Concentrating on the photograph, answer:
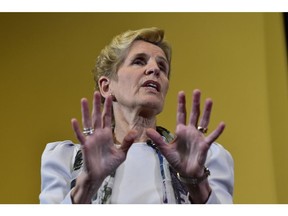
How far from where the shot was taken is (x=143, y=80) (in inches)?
47.7

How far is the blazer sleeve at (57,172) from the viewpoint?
1096 mm

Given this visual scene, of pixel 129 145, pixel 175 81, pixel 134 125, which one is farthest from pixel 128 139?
pixel 175 81

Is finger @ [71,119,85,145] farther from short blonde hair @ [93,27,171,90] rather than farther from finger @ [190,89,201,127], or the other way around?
short blonde hair @ [93,27,171,90]

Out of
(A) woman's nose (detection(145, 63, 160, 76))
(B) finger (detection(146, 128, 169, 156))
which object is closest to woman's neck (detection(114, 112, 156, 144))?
(A) woman's nose (detection(145, 63, 160, 76))

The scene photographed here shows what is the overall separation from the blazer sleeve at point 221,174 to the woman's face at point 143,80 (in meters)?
0.16

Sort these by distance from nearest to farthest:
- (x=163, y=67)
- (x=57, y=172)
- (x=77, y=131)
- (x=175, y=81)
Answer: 1. (x=77, y=131)
2. (x=57, y=172)
3. (x=163, y=67)
4. (x=175, y=81)

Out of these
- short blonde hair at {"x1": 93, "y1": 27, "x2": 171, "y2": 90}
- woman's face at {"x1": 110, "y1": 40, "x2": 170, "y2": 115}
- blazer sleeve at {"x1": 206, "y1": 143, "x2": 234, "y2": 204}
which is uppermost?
short blonde hair at {"x1": 93, "y1": 27, "x2": 171, "y2": 90}

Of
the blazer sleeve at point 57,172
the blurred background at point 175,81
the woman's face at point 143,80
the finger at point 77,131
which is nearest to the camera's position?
the finger at point 77,131

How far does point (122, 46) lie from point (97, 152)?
38 cm

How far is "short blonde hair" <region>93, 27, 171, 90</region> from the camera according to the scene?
1.28 meters

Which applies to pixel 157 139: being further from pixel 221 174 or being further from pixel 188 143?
pixel 221 174

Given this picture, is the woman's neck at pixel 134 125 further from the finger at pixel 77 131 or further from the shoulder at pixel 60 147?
the finger at pixel 77 131

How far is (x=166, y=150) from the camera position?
1007 mm

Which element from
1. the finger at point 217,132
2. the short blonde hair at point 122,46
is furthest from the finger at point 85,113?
the short blonde hair at point 122,46
